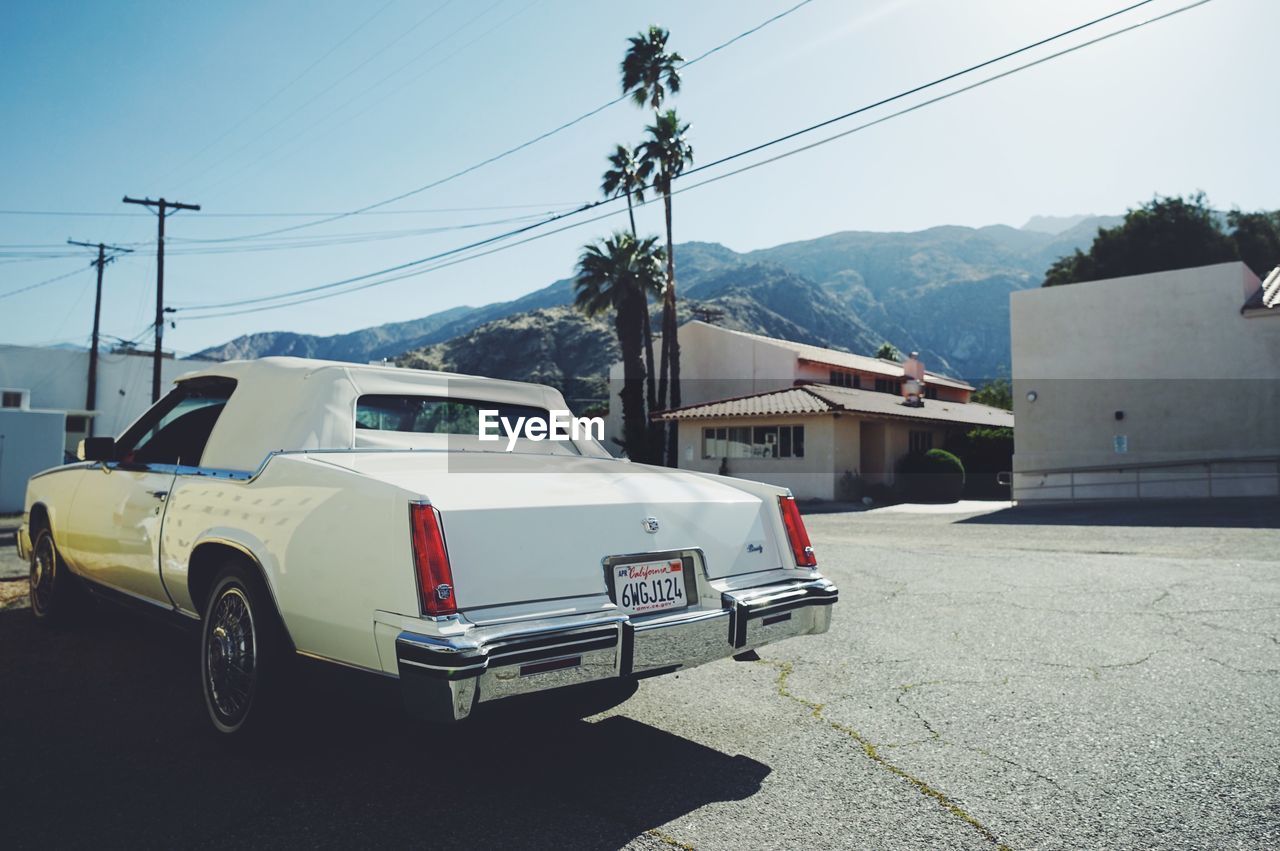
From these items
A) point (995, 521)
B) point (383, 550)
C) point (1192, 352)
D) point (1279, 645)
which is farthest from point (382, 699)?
point (1192, 352)

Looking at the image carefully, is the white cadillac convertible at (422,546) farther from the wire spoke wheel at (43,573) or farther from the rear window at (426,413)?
the wire spoke wheel at (43,573)

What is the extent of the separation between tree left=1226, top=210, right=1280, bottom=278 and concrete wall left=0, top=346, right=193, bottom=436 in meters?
58.7

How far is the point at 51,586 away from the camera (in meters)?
5.96

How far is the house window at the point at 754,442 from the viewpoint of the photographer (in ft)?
96.3

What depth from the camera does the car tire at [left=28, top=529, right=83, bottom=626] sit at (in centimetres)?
582

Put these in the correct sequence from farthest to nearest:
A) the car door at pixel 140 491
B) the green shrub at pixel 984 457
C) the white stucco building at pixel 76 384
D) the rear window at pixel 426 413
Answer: the white stucco building at pixel 76 384, the green shrub at pixel 984 457, the car door at pixel 140 491, the rear window at pixel 426 413

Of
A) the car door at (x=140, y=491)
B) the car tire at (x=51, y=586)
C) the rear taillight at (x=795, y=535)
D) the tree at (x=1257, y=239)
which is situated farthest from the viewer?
the tree at (x=1257, y=239)

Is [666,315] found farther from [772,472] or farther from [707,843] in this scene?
[707,843]

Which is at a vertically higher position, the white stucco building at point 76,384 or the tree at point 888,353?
the tree at point 888,353

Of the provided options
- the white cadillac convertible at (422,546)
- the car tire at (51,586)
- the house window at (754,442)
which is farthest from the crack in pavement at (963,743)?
the house window at (754,442)

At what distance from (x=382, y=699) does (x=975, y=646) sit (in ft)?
14.2

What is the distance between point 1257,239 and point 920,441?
98.5 feet

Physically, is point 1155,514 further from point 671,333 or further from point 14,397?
point 14,397

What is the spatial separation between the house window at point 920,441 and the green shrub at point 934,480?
2583 millimetres
